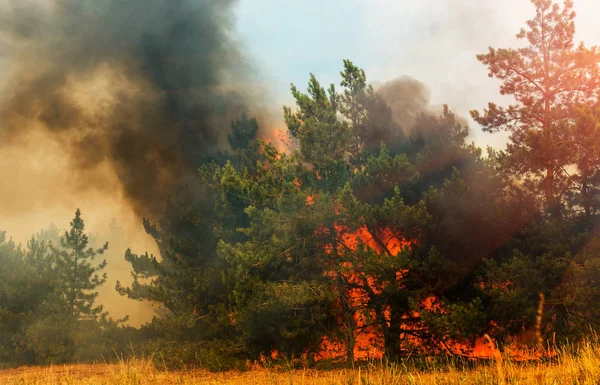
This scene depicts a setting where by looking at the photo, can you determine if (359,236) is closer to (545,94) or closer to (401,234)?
(401,234)

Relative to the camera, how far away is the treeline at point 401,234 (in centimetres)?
1970

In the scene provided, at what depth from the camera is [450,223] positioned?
21.2 meters

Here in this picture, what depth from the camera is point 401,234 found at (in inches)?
880

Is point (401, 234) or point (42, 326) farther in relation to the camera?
point (42, 326)

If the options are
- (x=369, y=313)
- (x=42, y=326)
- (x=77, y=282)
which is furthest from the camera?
(x=77, y=282)

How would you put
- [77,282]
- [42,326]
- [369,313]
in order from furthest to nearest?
[77,282] < [42,326] < [369,313]

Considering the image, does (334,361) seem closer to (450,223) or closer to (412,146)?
(450,223)

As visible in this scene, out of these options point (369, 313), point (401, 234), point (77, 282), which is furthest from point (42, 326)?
point (401, 234)

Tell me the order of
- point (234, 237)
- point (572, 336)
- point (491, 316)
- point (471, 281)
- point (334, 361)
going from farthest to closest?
point (234, 237)
point (334, 361)
point (471, 281)
point (491, 316)
point (572, 336)

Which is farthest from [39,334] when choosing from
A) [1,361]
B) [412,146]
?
[412,146]

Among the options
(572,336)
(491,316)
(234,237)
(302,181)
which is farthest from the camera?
(234,237)

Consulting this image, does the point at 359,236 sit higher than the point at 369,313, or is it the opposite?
the point at 359,236

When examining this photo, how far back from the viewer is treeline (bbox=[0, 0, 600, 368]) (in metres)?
19.7

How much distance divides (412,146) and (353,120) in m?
3.78
